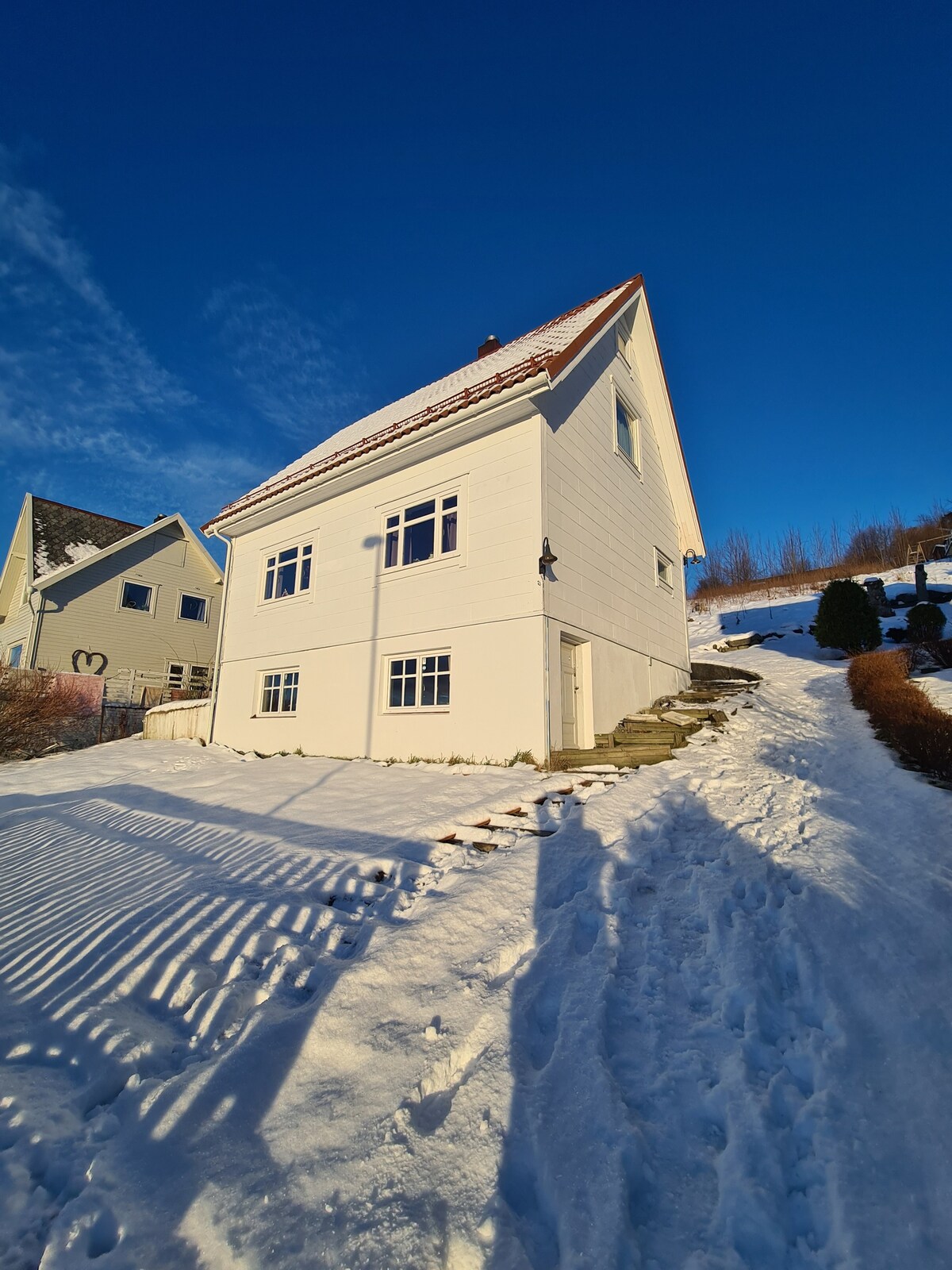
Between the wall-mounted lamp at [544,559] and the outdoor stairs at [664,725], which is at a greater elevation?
the wall-mounted lamp at [544,559]

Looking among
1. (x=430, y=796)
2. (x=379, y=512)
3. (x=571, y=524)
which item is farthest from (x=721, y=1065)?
(x=379, y=512)

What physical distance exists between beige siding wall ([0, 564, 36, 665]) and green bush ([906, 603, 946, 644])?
28.3m

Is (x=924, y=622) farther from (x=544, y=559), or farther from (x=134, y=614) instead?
(x=134, y=614)

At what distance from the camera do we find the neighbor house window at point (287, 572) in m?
13.1

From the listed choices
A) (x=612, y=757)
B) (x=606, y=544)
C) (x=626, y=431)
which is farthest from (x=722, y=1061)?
(x=626, y=431)

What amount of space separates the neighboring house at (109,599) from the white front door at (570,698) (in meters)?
19.0

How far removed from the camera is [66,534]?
23328 millimetres

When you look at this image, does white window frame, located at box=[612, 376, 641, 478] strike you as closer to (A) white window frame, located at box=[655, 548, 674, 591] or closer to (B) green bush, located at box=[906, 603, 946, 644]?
(A) white window frame, located at box=[655, 548, 674, 591]

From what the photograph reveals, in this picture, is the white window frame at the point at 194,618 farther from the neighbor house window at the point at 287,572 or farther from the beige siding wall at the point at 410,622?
the neighbor house window at the point at 287,572

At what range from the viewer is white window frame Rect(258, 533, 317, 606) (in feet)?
42.1

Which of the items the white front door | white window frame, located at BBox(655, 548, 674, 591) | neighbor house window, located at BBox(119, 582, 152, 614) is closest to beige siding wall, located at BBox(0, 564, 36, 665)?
neighbor house window, located at BBox(119, 582, 152, 614)

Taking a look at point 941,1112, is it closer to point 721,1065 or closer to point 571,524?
point 721,1065

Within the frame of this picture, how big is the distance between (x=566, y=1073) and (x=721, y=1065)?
69 cm

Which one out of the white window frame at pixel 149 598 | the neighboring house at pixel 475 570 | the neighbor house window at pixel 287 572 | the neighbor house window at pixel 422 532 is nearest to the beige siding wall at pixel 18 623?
the white window frame at pixel 149 598
